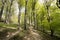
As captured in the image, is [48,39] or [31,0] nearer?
[48,39]

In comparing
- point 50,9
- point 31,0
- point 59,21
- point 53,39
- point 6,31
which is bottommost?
point 53,39

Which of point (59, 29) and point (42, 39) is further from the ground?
point (59, 29)

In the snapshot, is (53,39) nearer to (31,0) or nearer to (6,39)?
(6,39)

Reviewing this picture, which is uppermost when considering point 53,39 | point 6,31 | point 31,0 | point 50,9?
point 31,0

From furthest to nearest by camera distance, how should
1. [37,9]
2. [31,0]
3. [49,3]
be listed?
[37,9], [31,0], [49,3]

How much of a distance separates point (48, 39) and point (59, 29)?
3.80 m

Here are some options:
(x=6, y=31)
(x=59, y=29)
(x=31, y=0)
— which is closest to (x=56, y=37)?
(x=59, y=29)

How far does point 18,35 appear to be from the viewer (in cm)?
1755

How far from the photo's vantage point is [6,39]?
16.5 metres

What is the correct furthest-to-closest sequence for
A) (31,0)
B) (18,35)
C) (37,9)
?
1. (37,9)
2. (31,0)
3. (18,35)

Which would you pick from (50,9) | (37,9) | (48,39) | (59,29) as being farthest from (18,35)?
(37,9)

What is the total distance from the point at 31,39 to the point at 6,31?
469 cm

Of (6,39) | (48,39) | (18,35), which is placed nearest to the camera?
(6,39)

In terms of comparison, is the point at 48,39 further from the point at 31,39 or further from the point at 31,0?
the point at 31,0
